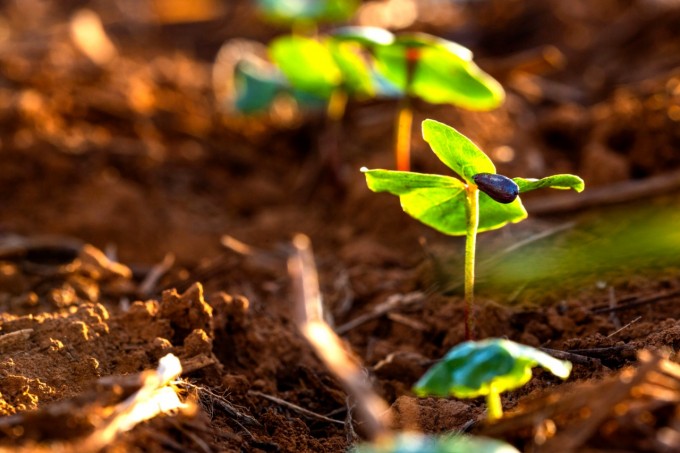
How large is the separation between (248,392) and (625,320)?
2.71ft

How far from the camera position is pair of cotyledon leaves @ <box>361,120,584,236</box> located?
1566 millimetres

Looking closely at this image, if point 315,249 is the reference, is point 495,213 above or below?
above

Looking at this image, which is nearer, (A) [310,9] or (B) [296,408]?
(B) [296,408]

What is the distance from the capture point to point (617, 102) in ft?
9.66

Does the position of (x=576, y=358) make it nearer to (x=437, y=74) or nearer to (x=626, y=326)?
(x=626, y=326)

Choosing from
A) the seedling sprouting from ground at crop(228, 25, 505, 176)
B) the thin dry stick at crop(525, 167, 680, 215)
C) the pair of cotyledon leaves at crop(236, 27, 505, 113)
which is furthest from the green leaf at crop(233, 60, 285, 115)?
the thin dry stick at crop(525, 167, 680, 215)

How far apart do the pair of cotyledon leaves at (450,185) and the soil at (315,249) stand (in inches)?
11.0

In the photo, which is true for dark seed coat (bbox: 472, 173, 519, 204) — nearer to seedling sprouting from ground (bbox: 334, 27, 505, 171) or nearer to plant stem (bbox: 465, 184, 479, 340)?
plant stem (bbox: 465, 184, 479, 340)

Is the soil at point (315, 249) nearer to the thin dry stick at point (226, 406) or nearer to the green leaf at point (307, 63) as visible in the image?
the thin dry stick at point (226, 406)

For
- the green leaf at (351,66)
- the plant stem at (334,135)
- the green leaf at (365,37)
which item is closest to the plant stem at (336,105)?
the plant stem at (334,135)

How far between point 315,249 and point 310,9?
Answer: 151cm

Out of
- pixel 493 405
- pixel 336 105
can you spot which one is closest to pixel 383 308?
pixel 493 405

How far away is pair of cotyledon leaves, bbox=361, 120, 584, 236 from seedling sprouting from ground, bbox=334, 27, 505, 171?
72cm

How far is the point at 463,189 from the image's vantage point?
65.7 inches
